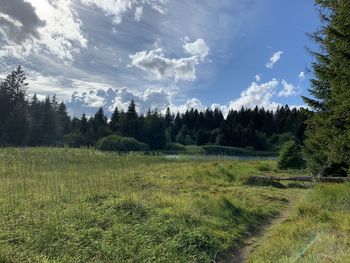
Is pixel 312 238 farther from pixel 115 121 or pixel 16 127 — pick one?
pixel 115 121

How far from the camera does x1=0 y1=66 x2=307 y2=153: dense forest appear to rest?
62.0 meters

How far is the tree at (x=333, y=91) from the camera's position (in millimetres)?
11120

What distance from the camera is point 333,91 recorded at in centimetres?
1371

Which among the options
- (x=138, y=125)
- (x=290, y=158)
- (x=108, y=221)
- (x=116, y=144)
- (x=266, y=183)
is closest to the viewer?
(x=108, y=221)

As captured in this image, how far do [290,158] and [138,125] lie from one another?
52.8 meters

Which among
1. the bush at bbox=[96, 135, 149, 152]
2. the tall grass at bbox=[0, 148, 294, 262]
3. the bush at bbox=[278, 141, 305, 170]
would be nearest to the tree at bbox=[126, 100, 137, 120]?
the bush at bbox=[96, 135, 149, 152]

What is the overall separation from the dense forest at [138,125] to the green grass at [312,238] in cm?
4404

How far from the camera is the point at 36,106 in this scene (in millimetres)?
71750

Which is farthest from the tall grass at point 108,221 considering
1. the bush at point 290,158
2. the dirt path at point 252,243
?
the bush at point 290,158

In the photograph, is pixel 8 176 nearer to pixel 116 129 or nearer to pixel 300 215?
pixel 300 215

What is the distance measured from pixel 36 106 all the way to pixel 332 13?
6689 centimetres

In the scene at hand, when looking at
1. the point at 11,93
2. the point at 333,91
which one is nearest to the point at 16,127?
the point at 11,93

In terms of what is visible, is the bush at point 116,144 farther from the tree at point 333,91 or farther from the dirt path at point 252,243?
the dirt path at point 252,243

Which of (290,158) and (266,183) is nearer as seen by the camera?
(266,183)
